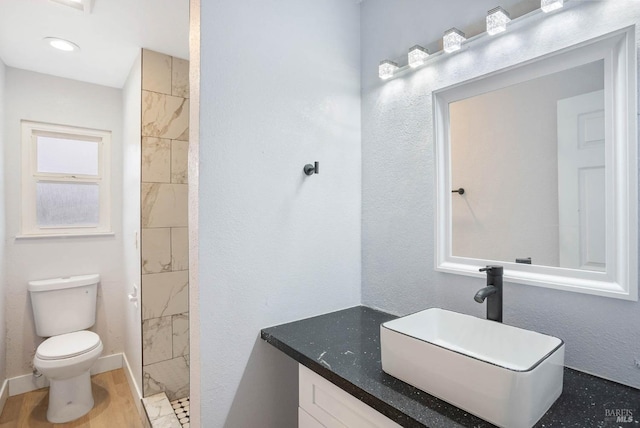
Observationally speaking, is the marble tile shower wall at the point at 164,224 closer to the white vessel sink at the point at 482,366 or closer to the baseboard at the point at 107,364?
the baseboard at the point at 107,364

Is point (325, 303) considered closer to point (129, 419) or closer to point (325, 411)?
point (325, 411)

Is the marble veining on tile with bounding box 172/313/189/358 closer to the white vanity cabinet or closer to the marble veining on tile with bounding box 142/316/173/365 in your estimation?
the marble veining on tile with bounding box 142/316/173/365

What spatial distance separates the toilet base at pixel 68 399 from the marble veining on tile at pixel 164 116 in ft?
5.73

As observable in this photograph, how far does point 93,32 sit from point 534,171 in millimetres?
2425

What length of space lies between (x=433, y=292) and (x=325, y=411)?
2.05ft

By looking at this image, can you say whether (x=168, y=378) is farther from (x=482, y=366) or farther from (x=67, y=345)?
(x=482, y=366)

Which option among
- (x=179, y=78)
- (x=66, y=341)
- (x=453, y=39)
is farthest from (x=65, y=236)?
(x=453, y=39)

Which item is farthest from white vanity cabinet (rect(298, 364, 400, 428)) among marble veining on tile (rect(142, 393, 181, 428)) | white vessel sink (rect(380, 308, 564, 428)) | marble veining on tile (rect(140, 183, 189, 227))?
marble veining on tile (rect(140, 183, 189, 227))

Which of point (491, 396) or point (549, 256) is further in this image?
point (549, 256)

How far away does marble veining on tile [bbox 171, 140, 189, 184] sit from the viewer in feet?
7.57

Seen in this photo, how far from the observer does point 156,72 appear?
223 centimetres

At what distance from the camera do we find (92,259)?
2.70 meters

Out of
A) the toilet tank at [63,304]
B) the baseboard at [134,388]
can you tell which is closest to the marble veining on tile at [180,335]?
the baseboard at [134,388]

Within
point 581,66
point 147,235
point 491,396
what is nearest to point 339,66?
point 581,66
